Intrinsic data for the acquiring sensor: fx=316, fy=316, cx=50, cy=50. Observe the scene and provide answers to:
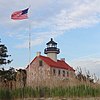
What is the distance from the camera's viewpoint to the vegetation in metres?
15.5

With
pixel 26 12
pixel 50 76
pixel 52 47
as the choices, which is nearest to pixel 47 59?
pixel 52 47

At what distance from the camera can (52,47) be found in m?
55.7

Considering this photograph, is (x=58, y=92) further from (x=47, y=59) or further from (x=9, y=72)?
(x=47, y=59)

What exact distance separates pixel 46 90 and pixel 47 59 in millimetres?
41237

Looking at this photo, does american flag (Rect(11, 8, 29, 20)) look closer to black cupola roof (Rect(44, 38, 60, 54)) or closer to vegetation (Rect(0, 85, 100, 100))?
vegetation (Rect(0, 85, 100, 100))

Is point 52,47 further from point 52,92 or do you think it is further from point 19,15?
point 52,92

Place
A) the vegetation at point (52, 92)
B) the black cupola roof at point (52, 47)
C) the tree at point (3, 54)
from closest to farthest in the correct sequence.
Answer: the vegetation at point (52, 92) < the tree at point (3, 54) < the black cupola roof at point (52, 47)

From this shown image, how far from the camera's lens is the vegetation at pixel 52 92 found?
15.5 m

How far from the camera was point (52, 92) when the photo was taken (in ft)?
52.2

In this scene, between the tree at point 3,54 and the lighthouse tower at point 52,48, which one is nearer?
the tree at point 3,54

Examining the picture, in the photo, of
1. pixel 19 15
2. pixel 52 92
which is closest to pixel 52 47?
pixel 19 15

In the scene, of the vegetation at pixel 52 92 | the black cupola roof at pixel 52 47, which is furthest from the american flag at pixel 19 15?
the black cupola roof at pixel 52 47

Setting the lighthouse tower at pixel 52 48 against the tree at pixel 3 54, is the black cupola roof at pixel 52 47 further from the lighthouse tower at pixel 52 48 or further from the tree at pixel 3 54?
the tree at pixel 3 54

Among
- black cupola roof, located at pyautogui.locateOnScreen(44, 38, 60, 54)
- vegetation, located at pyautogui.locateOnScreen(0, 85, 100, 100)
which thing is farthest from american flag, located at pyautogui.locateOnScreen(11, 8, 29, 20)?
black cupola roof, located at pyautogui.locateOnScreen(44, 38, 60, 54)
